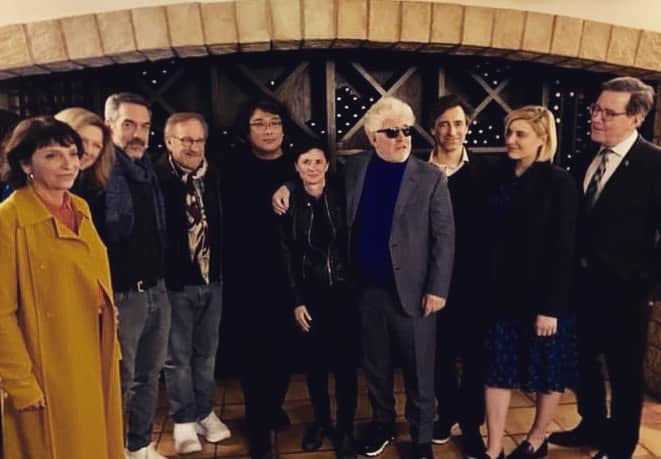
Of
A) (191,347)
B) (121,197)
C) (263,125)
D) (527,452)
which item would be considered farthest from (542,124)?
(191,347)

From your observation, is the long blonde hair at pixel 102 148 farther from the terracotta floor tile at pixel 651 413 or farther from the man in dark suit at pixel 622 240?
the terracotta floor tile at pixel 651 413

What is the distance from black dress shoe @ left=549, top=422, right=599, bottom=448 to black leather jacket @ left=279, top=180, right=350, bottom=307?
3.96 ft

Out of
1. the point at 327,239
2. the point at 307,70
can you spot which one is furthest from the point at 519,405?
the point at 307,70

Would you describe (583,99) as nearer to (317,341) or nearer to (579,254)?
(579,254)

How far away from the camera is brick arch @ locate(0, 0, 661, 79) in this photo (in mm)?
2809

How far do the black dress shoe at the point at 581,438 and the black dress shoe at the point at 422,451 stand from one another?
0.61 meters

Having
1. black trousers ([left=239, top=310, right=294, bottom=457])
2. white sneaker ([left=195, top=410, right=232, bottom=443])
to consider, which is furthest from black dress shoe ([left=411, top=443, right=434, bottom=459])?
white sneaker ([left=195, top=410, right=232, bottom=443])

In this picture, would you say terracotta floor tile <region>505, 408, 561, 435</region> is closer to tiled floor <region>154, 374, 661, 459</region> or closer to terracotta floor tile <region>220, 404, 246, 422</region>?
tiled floor <region>154, 374, 661, 459</region>

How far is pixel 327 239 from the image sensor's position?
244cm

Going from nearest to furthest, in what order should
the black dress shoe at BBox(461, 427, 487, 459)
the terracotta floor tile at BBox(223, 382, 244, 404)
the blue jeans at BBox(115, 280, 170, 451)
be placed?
the blue jeans at BBox(115, 280, 170, 451) → the black dress shoe at BBox(461, 427, 487, 459) → the terracotta floor tile at BBox(223, 382, 244, 404)

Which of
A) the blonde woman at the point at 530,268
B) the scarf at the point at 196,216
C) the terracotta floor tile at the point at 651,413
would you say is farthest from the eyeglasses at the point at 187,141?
the terracotta floor tile at the point at 651,413

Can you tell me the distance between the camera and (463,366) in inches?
105

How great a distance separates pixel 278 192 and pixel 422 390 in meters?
0.98

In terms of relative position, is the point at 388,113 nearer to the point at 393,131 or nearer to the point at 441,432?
the point at 393,131
